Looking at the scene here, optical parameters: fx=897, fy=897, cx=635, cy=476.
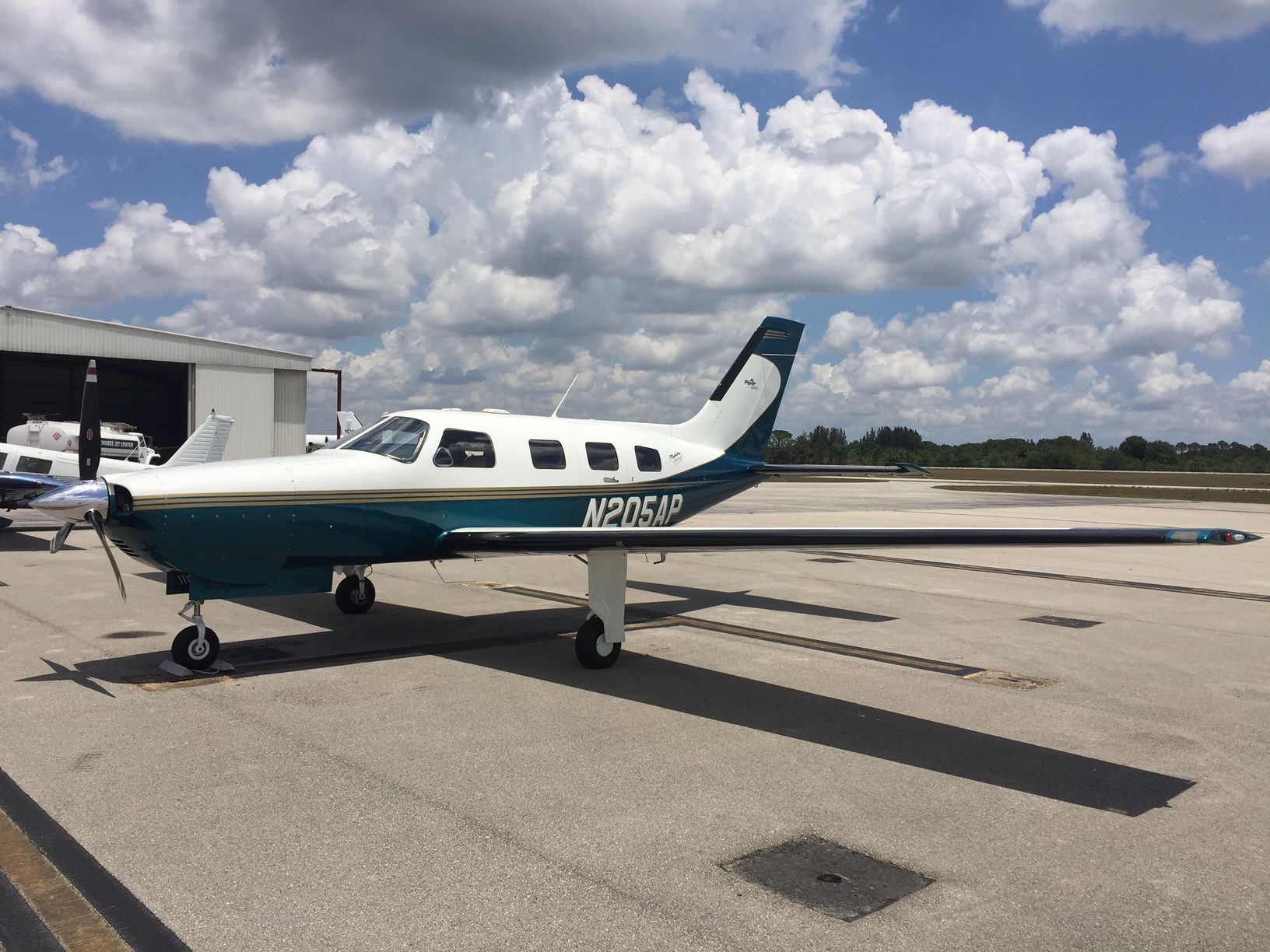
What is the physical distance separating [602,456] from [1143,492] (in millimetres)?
49827

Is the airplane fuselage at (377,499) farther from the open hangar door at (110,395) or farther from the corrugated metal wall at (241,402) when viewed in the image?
the open hangar door at (110,395)

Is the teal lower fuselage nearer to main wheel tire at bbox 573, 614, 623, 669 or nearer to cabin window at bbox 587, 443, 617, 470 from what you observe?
cabin window at bbox 587, 443, 617, 470

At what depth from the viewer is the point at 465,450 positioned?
947cm

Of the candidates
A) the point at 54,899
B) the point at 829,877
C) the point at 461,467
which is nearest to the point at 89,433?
the point at 461,467

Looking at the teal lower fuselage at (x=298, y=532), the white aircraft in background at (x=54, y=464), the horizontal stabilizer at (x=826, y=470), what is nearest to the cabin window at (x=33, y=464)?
the white aircraft in background at (x=54, y=464)

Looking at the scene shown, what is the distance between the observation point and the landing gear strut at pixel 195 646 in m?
7.96

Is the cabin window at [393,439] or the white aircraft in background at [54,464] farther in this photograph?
the white aircraft in background at [54,464]

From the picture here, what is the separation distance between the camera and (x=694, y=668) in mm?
8680

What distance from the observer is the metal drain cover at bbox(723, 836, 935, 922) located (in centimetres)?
405

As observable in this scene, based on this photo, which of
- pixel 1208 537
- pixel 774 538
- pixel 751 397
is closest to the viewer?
pixel 1208 537

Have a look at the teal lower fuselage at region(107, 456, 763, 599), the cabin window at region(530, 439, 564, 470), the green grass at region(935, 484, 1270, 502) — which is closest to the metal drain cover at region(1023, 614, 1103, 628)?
the teal lower fuselage at region(107, 456, 763, 599)

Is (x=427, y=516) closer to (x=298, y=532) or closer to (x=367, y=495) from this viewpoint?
(x=367, y=495)

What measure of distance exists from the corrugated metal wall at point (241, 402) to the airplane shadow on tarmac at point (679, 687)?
93.6 ft

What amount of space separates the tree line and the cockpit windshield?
7885 cm
